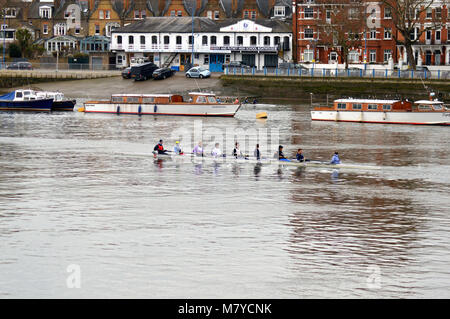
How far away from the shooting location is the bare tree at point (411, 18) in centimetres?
9594

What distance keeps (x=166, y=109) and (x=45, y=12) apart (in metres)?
74.6

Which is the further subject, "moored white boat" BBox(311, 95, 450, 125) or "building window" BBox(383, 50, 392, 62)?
"building window" BBox(383, 50, 392, 62)

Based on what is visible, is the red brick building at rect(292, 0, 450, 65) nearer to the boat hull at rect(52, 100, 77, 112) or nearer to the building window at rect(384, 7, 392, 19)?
the building window at rect(384, 7, 392, 19)

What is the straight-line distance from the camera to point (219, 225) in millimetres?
33094

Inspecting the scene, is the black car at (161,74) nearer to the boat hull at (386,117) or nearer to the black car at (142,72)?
the black car at (142,72)

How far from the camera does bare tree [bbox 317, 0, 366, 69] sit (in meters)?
105

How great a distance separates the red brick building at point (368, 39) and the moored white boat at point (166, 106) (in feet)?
108

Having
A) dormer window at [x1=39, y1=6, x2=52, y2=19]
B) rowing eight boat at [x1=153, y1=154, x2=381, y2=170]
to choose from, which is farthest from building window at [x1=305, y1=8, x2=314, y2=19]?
rowing eight boat at [x1=153, y1=154, x2=381, y2=170]

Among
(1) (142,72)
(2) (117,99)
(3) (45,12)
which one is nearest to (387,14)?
(1) (142,72)

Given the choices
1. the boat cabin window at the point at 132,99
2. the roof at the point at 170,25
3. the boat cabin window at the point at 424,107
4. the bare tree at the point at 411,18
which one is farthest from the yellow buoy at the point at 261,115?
the roof at the point at 170,25

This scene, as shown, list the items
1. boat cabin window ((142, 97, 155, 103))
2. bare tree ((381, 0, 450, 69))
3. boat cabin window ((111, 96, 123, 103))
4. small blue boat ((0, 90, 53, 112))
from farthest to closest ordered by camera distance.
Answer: bare tree ((381, 0, 450, 69))
small blue boat ((0, 90, 53, 112))
boat cabin window ((111, 96, 123, 103))
boat cabin window ((142, 97, 155, 103))

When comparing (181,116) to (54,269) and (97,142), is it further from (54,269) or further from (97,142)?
(54,269)

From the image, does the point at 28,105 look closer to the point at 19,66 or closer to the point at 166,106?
the point at 166,106

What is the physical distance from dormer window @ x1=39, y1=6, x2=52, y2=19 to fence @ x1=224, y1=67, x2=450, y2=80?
186 feet
